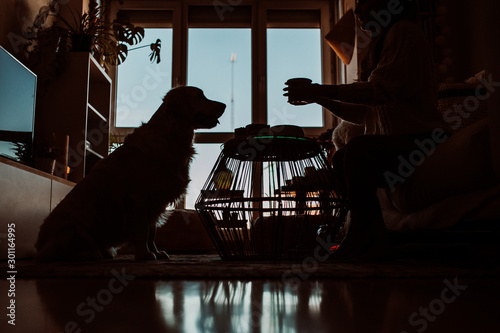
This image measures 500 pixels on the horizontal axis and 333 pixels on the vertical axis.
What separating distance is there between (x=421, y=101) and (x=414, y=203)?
1.17 feet

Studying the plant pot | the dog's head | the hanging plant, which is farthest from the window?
the dog's head

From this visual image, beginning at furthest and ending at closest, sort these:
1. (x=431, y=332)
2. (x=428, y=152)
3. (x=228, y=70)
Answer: (x=228, y=70) < (x=428, y=152) < (x=431, y=332)

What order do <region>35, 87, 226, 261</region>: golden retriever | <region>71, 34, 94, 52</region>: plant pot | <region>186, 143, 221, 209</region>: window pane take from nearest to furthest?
<region>35, 87, 226, 261</region>: golden retriever → <region>71, 34, 94, 52</region>: plant pot → <region>186, 143, 221, 209</region>: window pane

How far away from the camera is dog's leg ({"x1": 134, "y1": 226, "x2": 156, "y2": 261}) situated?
5.55ft

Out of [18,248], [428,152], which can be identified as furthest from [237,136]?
[18,248]

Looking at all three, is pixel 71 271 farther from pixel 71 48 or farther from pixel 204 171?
pixel 204 171

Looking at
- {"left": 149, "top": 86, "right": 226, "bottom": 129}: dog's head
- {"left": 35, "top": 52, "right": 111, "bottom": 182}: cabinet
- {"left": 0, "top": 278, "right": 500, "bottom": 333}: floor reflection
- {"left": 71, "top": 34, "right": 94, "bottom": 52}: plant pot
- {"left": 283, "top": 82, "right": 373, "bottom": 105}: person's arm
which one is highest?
{"left": 71, "top": 34, "right": 94, "bottom": 52}: plant pot

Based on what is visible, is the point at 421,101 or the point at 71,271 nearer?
the point at 71,271

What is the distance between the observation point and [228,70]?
5.04 m

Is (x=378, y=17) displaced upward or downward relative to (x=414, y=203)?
upward

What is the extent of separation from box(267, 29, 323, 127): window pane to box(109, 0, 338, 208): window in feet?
0.04

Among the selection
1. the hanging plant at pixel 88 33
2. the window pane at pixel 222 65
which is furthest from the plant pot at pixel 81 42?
the window pane at pixel 222 65

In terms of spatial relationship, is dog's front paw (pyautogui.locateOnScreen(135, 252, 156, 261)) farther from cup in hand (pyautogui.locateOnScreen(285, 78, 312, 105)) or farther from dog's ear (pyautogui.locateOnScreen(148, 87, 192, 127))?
cup in hand (pyautogui.locateOnScreen(285, 78, 312, 105))

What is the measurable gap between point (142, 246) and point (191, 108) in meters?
0.63
